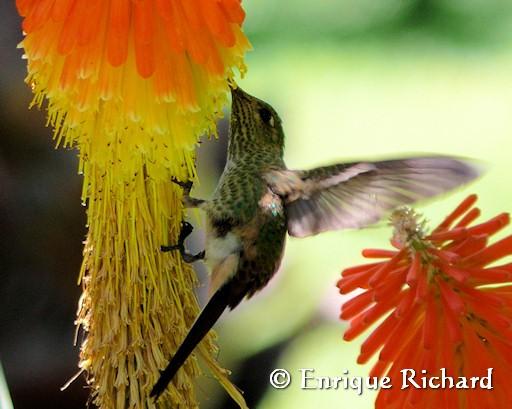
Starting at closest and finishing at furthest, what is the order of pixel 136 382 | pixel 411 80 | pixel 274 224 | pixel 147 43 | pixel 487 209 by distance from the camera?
pixel 147 43
pixel 136 382
pixel 274 224
pixel 487 209
pixel 411 80

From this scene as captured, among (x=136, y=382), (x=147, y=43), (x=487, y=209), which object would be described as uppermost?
(x=487, y=209)

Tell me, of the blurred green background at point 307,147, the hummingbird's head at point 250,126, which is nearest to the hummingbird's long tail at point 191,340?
the hummingbird's head at point 250,126

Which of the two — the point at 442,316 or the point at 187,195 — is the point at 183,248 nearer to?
the point at 187,195

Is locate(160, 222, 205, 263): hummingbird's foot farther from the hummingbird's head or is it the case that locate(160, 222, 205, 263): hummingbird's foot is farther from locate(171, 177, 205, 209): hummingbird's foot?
the hummingbird's head

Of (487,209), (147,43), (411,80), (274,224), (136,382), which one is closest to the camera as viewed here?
(147,43)

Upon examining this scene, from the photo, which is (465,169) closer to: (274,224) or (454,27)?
(274,224)

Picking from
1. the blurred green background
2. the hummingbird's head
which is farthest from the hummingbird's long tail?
the blurred green background

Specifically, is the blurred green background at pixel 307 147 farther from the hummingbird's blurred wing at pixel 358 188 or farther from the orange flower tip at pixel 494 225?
the orange flower tip at pixel 494 225

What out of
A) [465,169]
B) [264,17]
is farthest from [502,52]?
[465,169]

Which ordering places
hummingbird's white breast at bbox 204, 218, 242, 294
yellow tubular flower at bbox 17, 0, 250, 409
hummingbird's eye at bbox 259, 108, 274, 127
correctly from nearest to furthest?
1. yellow tubular flower at bbox 17, 0, 250, 409
2. hummingbird's white breast at bbox 204, 218, 242, 294
3. hummingbird's eye at bbox 259, 108, 274, 127
